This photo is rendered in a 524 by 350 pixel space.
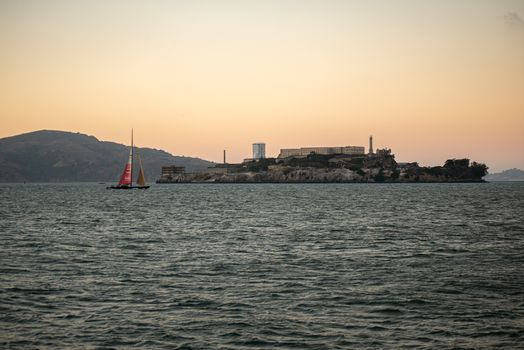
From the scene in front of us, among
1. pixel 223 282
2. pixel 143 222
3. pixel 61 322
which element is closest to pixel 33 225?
pixel 143 222

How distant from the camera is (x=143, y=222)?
7156 centimetres

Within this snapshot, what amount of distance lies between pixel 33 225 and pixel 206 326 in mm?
51854

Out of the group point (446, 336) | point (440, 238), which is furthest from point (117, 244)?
point (446, 336)

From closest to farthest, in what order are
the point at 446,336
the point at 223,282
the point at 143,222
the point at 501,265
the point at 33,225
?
the point at 446,336 → the point at 223,282 → the point at 501,265 → the point at 33,225 → the point at 143,222

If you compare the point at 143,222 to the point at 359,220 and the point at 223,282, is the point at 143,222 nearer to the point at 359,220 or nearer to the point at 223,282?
the point at 359,220

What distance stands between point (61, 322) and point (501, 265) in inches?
1046

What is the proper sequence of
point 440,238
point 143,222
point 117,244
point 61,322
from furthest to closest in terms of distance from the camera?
point 143,222 < point 440,238 < point 117,244 < point 61,322

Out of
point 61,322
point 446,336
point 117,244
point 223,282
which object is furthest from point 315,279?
point 117,244

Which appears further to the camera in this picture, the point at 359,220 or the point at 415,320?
the point at 359,220

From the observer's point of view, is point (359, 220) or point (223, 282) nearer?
point (223, 282)

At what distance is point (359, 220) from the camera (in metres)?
73.7

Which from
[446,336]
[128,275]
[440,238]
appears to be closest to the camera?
[446,336]

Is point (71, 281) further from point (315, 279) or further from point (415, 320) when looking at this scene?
point (415, 320)

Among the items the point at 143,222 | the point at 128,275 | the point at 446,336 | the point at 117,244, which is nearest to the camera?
the point at 446,336
